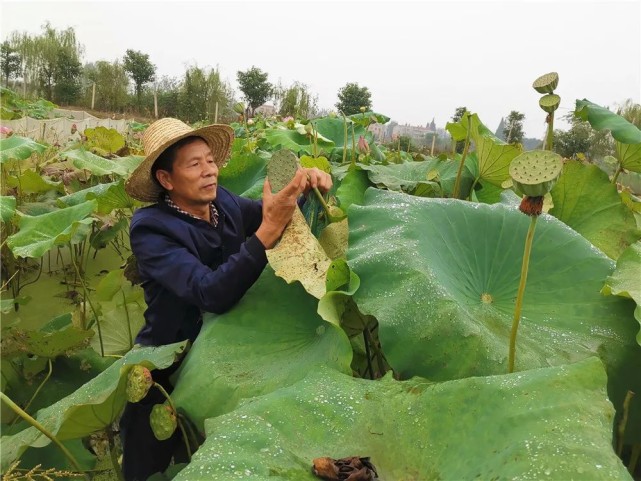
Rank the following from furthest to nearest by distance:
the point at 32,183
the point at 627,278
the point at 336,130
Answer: the point at 336,130, the point at 32,183, the point at 627,278

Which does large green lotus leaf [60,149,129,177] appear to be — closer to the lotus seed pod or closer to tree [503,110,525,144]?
the lotus seed pod

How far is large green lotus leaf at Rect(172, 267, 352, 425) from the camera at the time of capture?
930 mm

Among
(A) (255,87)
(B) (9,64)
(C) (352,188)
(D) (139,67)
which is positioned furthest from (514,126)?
(B) (9,64)

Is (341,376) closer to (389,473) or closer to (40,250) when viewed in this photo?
(389,473)

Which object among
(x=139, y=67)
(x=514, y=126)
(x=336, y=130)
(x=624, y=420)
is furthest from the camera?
(x=139, y=67)

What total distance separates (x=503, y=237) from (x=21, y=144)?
2340 mm

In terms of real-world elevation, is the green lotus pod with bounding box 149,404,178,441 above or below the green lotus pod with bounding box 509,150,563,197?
below

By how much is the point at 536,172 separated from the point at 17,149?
96.2 inches

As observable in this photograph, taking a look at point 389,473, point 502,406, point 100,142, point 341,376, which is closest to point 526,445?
point 502,406

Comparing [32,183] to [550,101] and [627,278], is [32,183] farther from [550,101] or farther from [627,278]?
[627,278]

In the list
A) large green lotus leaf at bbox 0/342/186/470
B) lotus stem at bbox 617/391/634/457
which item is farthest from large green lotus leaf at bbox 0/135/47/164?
lotus stem at bbox 617/391/634/457

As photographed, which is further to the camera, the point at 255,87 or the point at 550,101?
the point at 255,87

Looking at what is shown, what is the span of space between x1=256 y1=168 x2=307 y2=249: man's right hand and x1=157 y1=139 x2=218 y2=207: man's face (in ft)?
0.86

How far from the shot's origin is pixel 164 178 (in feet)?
4.47
